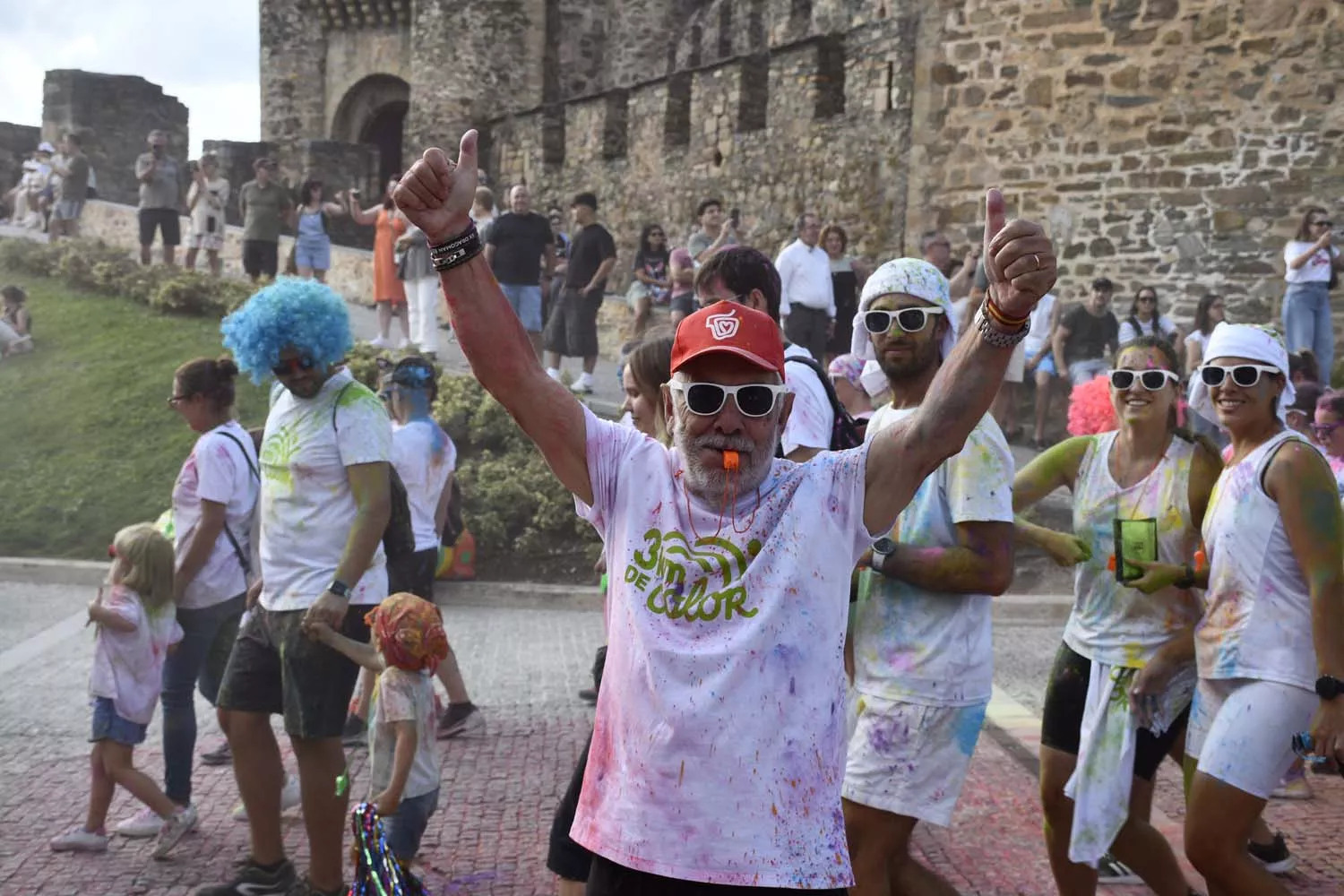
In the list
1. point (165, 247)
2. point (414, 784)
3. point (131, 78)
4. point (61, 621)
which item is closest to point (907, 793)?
point (414, 784)

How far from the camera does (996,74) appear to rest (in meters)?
16.1

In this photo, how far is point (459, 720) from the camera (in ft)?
23.5

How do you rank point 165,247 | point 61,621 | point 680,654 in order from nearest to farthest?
1. point 680,654
2. point 61,621
3. point 165,247

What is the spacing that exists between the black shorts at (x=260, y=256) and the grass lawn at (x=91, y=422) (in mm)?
855

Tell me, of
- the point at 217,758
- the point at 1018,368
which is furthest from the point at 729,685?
the point at 1018,368

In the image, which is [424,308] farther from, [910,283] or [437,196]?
[437,196]

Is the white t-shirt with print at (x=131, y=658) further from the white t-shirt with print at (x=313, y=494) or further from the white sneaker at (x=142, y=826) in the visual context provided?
the white t-shirt with print at (x=313, y=494)

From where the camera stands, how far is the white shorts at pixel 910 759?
381 centimetres

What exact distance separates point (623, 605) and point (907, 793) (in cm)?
133

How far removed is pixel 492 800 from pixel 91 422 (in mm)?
10598

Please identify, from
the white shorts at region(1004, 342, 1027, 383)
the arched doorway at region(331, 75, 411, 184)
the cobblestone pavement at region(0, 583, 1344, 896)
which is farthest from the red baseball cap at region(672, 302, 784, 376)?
the arched doorway at region(331, 75, 411, 184)

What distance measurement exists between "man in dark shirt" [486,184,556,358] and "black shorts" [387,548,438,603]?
6620mm

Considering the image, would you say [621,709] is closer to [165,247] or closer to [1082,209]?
[1082,209]

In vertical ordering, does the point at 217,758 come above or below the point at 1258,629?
below
